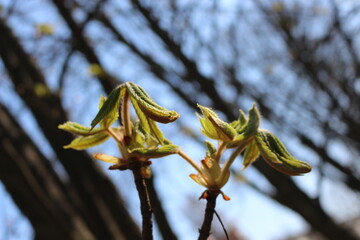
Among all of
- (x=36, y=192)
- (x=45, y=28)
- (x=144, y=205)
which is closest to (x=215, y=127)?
(x=144, y=205)

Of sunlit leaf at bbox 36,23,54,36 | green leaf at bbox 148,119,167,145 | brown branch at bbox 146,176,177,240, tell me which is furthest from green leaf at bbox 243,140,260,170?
sunlit leaf at bbox 36,23,54,36

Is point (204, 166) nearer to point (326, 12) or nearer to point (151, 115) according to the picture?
point (151, 115)

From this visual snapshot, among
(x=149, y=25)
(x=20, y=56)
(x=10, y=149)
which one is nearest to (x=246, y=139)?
(x=10, y=149)

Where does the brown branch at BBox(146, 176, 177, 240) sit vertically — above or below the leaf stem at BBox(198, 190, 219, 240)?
above

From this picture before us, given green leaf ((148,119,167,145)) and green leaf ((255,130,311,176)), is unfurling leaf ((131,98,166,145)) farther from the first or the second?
green leaf ((255,130,311,176))

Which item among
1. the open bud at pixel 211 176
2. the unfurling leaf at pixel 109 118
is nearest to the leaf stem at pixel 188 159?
the open bud at pixel 211 176

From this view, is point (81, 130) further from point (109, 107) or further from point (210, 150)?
point (210, 150)
